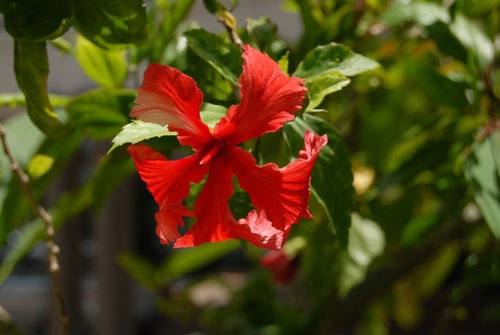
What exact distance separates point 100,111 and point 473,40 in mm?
262

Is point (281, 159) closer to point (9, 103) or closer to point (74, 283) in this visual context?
point (9, 103)

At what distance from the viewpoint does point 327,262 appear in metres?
0.55

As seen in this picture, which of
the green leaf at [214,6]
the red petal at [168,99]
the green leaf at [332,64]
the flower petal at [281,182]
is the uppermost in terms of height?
the red petal at [168,99]

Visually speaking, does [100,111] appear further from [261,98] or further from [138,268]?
[138,268]

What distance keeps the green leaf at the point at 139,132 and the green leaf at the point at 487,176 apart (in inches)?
7.8

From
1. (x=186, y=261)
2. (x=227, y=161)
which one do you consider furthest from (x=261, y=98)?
(x=186, y=261)

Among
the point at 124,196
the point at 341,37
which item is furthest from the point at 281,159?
the point at 124,196

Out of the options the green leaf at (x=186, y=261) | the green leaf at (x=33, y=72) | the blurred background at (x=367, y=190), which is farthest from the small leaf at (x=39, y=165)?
the green leaf at (x=186, y=261)

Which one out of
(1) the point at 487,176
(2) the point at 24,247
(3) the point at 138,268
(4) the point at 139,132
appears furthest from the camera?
(3) the point at 138,268

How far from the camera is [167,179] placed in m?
0.25

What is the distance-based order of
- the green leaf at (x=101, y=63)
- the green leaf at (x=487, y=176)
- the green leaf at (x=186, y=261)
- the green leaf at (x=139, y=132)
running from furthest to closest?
the green leaf at (x=186, y=261) → the green leaf at (x=101, y=63) → the green leaf at (x=487, y=176) → the green leaf at (x=139, y=132)

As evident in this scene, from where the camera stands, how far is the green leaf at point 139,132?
216 mm

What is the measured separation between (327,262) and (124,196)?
0.51 meters

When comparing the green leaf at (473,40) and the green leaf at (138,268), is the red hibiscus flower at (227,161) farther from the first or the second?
the green leaf at (138,268)
